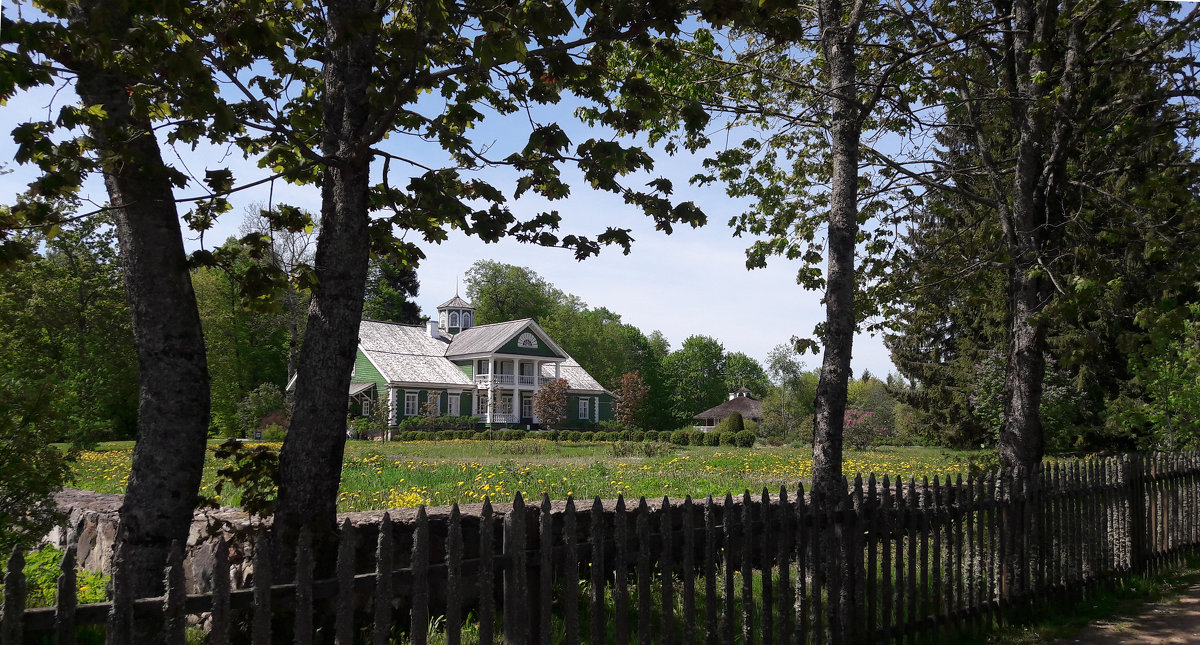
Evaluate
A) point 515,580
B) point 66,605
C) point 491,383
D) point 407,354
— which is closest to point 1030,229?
point 515,580

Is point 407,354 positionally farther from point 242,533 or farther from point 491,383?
point 242,533

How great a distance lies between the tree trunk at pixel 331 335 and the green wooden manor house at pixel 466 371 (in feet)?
131

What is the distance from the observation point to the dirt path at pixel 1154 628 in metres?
6.59

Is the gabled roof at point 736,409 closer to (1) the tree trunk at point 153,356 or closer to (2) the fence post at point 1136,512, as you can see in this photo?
(2) the fence post at point 1136,512

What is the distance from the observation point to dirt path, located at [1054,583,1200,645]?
21.6ft

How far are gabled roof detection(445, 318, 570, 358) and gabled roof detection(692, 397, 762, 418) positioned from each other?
940 inches

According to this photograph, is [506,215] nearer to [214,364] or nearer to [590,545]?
[590,545]

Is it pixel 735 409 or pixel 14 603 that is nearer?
pixel 14 603

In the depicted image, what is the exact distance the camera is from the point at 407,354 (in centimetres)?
5003

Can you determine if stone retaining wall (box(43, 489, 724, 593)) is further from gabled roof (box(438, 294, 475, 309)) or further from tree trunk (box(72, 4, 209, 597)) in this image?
gabled roof (box(438, 294, 475, 309))

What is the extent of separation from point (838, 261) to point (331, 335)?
4.69 meters

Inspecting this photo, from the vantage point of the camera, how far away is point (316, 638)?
14.8 feet

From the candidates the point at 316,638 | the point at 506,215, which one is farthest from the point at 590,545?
the point at 506,215

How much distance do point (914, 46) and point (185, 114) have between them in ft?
28.1
